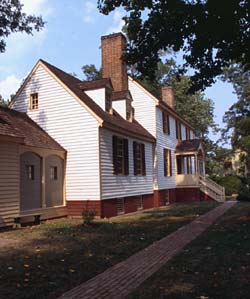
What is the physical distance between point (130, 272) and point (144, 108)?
741 inches

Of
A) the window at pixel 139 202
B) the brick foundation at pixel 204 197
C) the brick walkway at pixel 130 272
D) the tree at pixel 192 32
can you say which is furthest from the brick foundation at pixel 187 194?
the tree at pixel 192 32

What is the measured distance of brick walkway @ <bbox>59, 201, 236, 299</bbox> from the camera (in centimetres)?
587

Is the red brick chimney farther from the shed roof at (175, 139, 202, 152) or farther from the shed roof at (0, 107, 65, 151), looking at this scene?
the shed roof at (175, 139, 202, 152)

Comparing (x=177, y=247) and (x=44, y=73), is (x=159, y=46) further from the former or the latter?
(x=44, y=73)

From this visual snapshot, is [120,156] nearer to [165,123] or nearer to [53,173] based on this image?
[53,173]

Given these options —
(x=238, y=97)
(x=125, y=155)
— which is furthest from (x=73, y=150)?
(x=238, y=97)

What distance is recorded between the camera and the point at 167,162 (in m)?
27.4

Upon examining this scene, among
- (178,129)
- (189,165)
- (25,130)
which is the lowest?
(189,165)

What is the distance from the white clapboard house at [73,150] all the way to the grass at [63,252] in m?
2.69

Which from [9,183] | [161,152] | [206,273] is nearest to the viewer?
[206,273]

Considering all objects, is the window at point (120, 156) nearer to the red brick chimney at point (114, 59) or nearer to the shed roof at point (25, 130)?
the shed roof at point (25, 130)

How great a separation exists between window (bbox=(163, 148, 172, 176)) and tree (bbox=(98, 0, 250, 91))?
1650 centimetres

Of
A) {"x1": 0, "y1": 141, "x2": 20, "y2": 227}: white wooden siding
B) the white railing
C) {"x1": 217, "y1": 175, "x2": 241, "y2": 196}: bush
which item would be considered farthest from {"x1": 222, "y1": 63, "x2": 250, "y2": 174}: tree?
{"x1": 0, "y1": 141, "x2": 20, "y2": 227}: white wooden siding

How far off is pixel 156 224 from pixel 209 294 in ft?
29.3
